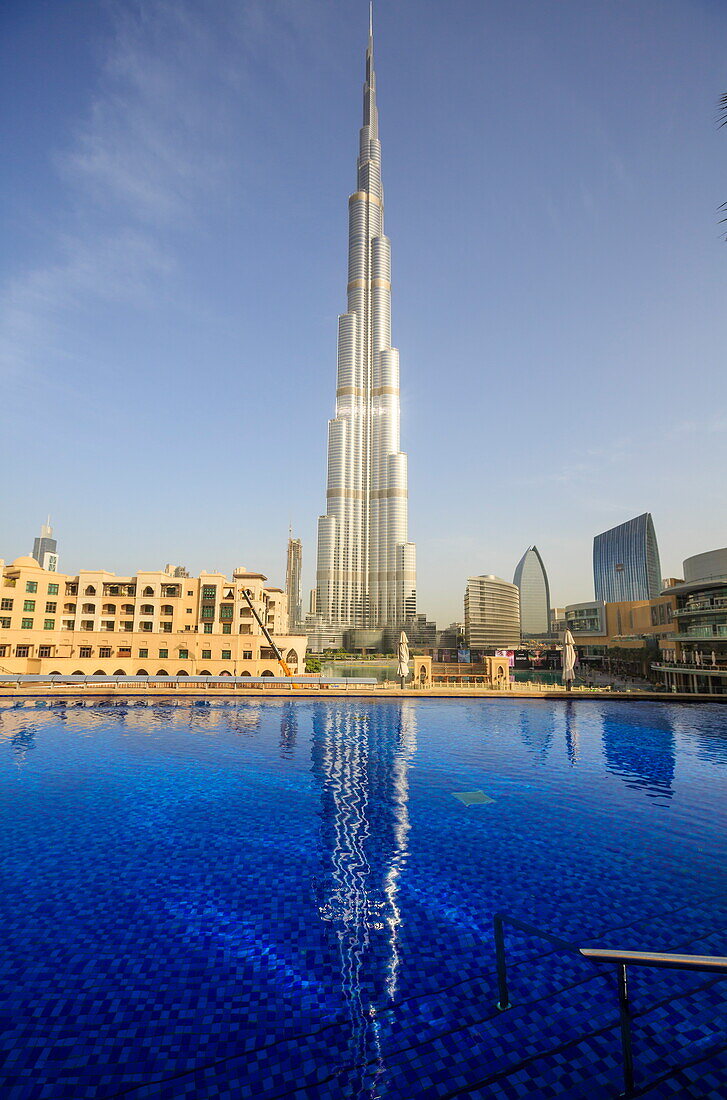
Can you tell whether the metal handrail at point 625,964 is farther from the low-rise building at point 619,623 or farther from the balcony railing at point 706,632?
the low-rise building at point 619,623

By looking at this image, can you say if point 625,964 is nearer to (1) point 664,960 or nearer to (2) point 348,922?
(1) point 664,960

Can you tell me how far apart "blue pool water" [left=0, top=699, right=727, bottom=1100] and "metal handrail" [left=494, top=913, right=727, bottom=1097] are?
177 mm

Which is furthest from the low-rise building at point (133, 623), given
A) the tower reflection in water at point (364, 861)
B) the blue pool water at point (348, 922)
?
the blue pool water at point (348, 922)

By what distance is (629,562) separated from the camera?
583 feet

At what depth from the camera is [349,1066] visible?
6480 mm

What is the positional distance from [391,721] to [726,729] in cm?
1800

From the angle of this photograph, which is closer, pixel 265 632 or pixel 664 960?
pixel 664 960

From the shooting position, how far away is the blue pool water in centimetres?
650

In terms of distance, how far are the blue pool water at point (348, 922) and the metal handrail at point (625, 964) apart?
18 centimetres

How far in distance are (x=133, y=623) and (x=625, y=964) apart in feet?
191

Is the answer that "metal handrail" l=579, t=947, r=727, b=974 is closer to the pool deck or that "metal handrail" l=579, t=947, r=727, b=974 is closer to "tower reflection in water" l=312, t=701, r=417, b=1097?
"tower reflection in water" l=312, t=701, r=417, b=1097

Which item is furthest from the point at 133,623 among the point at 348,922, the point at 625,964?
the point at 625,964

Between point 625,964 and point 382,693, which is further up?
point 625,964

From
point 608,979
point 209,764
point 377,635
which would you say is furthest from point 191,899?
point 377,635
